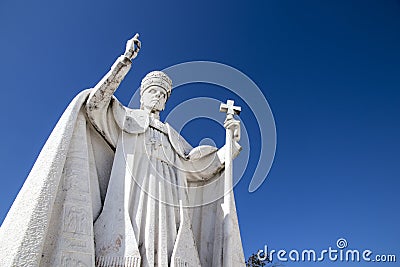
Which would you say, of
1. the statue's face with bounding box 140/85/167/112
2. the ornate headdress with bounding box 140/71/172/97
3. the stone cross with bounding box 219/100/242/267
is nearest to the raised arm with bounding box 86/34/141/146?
the statue's face with bounding box 140/85/167/112

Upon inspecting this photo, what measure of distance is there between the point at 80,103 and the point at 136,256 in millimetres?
2212

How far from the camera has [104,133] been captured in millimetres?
5691

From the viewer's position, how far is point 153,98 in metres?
6.63

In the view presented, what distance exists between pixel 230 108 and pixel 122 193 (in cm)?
256

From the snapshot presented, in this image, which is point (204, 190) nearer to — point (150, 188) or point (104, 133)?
point (150, 188)

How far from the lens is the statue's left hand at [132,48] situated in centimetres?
529

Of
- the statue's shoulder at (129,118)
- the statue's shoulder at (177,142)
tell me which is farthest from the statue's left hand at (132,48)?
the statue's shoulder at (177,142)

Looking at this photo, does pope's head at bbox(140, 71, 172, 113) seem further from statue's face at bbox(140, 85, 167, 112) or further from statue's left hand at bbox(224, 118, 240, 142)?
statue's left hand at bbox(224, 118, 240, 142)

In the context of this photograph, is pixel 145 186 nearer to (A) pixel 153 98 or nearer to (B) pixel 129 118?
(B) pixel 129 118

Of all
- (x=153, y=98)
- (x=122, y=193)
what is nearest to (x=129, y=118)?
(x=153, y=98)

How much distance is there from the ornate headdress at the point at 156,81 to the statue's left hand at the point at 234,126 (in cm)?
118

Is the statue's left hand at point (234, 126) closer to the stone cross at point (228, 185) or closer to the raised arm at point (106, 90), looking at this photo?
the stone cross at point (228, 185)

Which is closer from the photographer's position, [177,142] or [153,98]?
[177,142]

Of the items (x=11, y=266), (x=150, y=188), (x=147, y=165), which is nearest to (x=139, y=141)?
(x=147, y=165)
